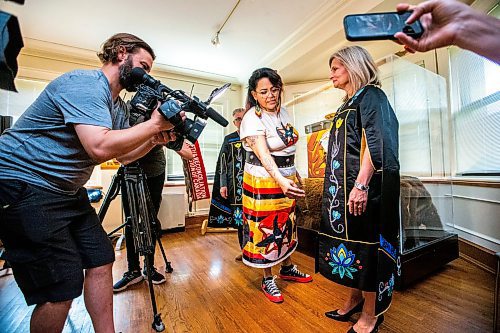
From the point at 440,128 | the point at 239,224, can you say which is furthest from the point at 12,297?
the point at 440,128

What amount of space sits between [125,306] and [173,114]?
1305 millimetres

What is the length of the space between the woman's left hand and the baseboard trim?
1407 millimetres

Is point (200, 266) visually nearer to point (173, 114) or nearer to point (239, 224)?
point (239, 224)

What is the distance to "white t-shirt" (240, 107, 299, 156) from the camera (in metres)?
1.46

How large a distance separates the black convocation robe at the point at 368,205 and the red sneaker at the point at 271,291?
15.2 inches

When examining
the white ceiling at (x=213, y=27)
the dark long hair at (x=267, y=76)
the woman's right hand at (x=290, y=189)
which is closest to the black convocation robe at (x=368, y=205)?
the woman's right hand at (x=290, y=189)

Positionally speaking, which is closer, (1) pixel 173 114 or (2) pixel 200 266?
(1) pixel 173 114

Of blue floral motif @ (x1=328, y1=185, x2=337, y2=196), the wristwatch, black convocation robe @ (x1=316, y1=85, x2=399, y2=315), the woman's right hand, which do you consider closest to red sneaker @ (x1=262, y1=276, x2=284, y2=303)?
black convocation robe @ (x1=316, y1=85, x2=399, y2=315)

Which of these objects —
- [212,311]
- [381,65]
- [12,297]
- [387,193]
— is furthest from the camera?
[381,65]

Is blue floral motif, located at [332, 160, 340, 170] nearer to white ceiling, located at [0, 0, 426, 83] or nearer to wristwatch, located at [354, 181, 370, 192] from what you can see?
wristwatch, located at [354, 181, 370, 192]

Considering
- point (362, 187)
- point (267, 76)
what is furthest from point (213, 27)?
point (362, 187)

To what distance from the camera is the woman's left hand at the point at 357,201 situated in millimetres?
1041

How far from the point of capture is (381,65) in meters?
1.78

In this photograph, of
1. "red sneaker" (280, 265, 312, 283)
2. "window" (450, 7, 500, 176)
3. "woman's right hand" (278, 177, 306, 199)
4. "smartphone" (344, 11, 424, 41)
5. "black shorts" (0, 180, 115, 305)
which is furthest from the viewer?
"window" (450, 7, 500, 176)
